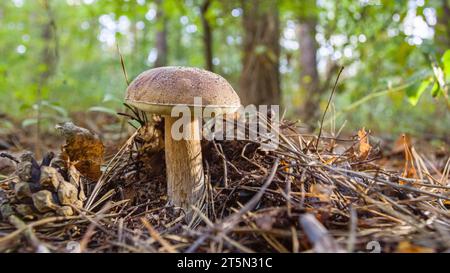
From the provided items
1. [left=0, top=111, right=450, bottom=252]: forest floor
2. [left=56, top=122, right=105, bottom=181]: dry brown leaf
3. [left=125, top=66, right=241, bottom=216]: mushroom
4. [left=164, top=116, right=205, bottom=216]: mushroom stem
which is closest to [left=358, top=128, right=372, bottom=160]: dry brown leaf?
[left=0, top=111, right=450, bottom=252]: forest floor

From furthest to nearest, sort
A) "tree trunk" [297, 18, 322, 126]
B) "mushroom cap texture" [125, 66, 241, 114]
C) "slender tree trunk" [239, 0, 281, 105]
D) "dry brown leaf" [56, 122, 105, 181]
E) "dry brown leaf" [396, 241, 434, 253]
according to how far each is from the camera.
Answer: "tree trunk" [297, 18, 322, 126] → "slender tree trunk" [239, 0, 281, 105] → "dry brown leaf" [56, 122, 105, 181] → "mushroom cap texture" [125, 66, 241, 114] → "dry brown leaf" [396, 241, 434, 253]

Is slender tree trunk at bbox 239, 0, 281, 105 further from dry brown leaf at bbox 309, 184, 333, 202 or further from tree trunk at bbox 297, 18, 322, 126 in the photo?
dry brown leaf at bbox 309, 184, 333, 202

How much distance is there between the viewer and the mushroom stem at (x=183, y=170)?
61.3 inches

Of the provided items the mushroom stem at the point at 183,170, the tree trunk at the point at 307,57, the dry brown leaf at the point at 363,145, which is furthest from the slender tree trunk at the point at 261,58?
the mushroom stem at the point at 183,170

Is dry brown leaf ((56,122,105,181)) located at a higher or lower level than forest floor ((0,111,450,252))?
higher

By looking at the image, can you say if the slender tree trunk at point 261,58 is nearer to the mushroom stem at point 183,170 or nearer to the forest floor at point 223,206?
the forest floor at point 223,206

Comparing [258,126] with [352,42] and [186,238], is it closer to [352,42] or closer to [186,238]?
[186,238]

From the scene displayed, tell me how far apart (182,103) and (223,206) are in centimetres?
51

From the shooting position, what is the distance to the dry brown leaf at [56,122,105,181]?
4.91 feet

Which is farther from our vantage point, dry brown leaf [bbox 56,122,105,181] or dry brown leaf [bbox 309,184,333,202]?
dry brown leaf [bbox 56,122,105,181]

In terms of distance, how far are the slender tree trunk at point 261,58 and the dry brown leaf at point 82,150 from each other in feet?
9.92
